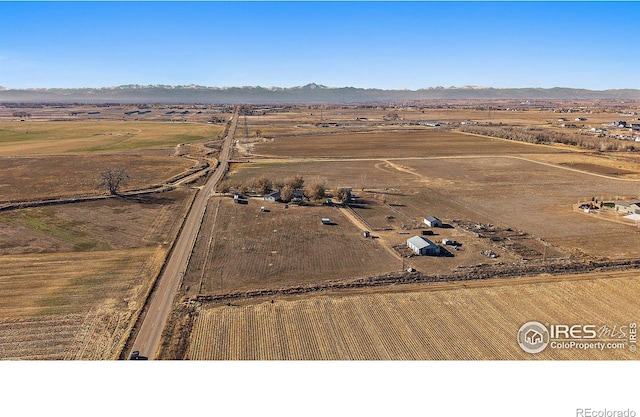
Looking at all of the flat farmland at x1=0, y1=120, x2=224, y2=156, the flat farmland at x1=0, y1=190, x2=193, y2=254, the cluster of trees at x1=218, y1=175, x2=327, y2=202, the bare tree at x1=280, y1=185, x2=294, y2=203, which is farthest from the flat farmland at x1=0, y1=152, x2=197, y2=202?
the bare tree at x1=280, y1=185, x2=294, y2=203

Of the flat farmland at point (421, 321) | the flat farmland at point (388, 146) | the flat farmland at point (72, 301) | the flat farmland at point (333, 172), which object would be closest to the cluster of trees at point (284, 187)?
the flat farmland at point (333, 172)

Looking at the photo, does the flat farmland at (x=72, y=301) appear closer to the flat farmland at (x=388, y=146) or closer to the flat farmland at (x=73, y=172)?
the flat farmland at (x=73, y=172)

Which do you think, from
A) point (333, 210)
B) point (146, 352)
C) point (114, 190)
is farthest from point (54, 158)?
point (146, 352)

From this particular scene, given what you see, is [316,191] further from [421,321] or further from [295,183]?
[421,321]

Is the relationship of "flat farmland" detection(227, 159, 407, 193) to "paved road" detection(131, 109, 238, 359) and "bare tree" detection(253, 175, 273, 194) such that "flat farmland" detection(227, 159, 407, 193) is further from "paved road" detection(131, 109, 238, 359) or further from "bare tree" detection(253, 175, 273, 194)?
"paved road" detection(131, 109, 238, 359)

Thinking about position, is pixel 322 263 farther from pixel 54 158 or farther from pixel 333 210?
pixel 54 158

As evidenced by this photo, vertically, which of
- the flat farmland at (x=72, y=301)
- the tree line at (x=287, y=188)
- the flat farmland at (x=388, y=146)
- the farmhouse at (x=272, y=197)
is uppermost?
the flat farmland at (x=388, y=146)
